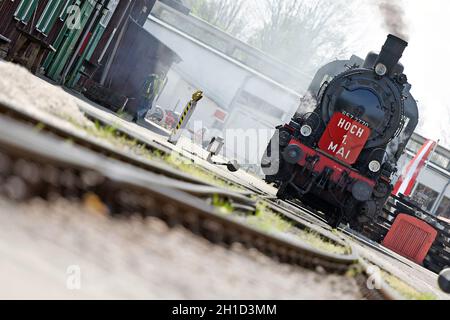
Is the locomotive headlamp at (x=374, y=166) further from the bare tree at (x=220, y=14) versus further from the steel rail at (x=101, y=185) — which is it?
the bare tree at (x=220, y=14)

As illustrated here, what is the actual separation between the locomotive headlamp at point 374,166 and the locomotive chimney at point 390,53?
1.84 m

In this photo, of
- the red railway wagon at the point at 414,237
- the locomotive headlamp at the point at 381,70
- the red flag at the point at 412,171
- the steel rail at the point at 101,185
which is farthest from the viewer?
the red flag at the point at 412,171

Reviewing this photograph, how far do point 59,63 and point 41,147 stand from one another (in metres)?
11.3

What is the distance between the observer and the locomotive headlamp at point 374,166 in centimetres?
987

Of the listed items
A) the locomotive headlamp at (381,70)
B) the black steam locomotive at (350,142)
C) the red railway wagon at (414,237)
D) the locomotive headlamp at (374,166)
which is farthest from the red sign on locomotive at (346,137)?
the red railway wagon at (414,237)

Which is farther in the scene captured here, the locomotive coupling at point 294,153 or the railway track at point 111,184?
the locomotive coupling at point 294,153

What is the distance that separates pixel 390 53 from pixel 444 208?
79.7 feet

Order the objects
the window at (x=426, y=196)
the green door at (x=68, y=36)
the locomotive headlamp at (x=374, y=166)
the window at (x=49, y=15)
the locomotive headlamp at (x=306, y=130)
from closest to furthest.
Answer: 1. the locomotive headlamp at (x=374, y=166)
2. the locomotive headlamp at (x=306, y=130)
3. the window at (x=49, y=15)
4. the green door at (x=68, y=36)
5. the window at (x=426, y=196)

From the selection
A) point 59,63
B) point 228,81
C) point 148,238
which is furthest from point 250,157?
point 148,238

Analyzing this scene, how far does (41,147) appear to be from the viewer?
6.84 feet

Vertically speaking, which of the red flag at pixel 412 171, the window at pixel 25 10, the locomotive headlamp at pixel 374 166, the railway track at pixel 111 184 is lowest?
the railway track at pixel 111 184

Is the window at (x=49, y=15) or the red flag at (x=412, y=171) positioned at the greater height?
the red flag at (x=412, y=171)

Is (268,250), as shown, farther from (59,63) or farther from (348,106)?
(59,63)
